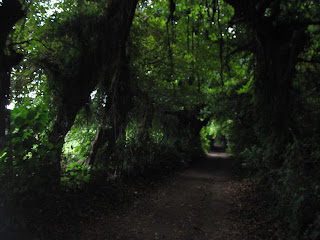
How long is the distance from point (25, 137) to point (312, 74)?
6061mm

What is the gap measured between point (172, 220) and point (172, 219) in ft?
0.26

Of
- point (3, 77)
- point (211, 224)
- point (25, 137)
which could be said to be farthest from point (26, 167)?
point (211, 224)

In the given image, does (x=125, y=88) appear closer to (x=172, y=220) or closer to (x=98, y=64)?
(x=98, y=64)

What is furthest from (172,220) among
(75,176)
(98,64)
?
(98,64)

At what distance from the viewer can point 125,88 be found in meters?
8.33

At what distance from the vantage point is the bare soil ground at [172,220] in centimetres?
481

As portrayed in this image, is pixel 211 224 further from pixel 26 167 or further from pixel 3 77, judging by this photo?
pixel 3 77

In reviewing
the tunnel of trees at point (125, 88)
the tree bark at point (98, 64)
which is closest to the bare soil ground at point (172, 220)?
the tunnel of trees at point (125, 88)

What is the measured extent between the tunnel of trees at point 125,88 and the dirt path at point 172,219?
120cm

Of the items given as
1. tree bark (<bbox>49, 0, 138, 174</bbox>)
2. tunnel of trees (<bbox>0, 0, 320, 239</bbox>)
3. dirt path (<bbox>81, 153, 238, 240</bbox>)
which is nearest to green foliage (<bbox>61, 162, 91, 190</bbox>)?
tunnel of trees (<bbox>0, 0, 320, 239</bbox>)

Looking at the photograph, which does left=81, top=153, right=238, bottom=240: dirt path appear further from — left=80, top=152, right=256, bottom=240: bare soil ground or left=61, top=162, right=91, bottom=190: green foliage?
left=61, top=162, right=91, bottom=190: green foliage

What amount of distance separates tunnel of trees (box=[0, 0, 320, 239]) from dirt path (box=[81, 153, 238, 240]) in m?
1.20

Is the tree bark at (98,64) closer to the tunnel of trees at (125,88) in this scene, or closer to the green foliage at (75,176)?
the tunnel of trees at (125,88)

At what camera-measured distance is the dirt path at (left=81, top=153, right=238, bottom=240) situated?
15.8ft
